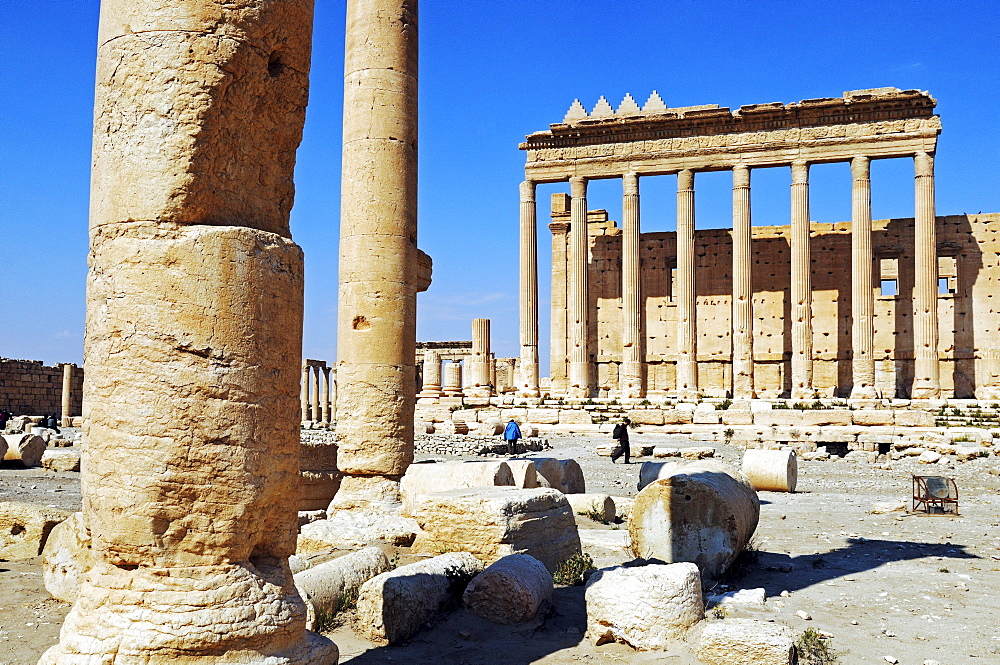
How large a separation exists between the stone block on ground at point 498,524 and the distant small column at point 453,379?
77.5ft

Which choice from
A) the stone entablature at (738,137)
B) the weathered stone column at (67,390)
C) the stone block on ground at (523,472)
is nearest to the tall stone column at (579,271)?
the stone entablature at (738,137)

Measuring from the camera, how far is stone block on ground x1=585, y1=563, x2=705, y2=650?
544cm

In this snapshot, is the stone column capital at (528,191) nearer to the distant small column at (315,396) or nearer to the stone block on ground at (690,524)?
the distant small column at (315,396)

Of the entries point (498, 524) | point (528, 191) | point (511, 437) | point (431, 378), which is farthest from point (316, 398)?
point (498, 524)

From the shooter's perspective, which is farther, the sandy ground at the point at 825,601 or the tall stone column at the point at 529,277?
the tall stone column at the point at 529,277

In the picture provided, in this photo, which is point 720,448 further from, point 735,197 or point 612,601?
point 612,601

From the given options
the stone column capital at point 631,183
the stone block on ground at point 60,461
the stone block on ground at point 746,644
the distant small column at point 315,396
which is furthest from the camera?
the distant small column at point 315,396

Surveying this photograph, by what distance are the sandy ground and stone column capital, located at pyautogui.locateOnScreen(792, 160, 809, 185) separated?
20.0 metres

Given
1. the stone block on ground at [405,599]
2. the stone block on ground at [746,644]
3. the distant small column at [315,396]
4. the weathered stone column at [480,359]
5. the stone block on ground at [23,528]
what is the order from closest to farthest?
the stone block on ground at [746,644] < the stone block on ground at [405,599] < the stone block on ground at [23,528] < the weathered stone column at [480,359] < the distant small column at [315,396]

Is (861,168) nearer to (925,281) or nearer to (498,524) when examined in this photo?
(925,281)

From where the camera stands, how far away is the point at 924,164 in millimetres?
29234

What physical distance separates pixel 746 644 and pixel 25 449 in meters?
16.2

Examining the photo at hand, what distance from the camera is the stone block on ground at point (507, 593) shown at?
592 cm

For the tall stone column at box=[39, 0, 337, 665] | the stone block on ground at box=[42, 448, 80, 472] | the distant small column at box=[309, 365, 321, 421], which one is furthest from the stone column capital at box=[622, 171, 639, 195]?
the tall stone column at box=[39, 0, 337, 665]
